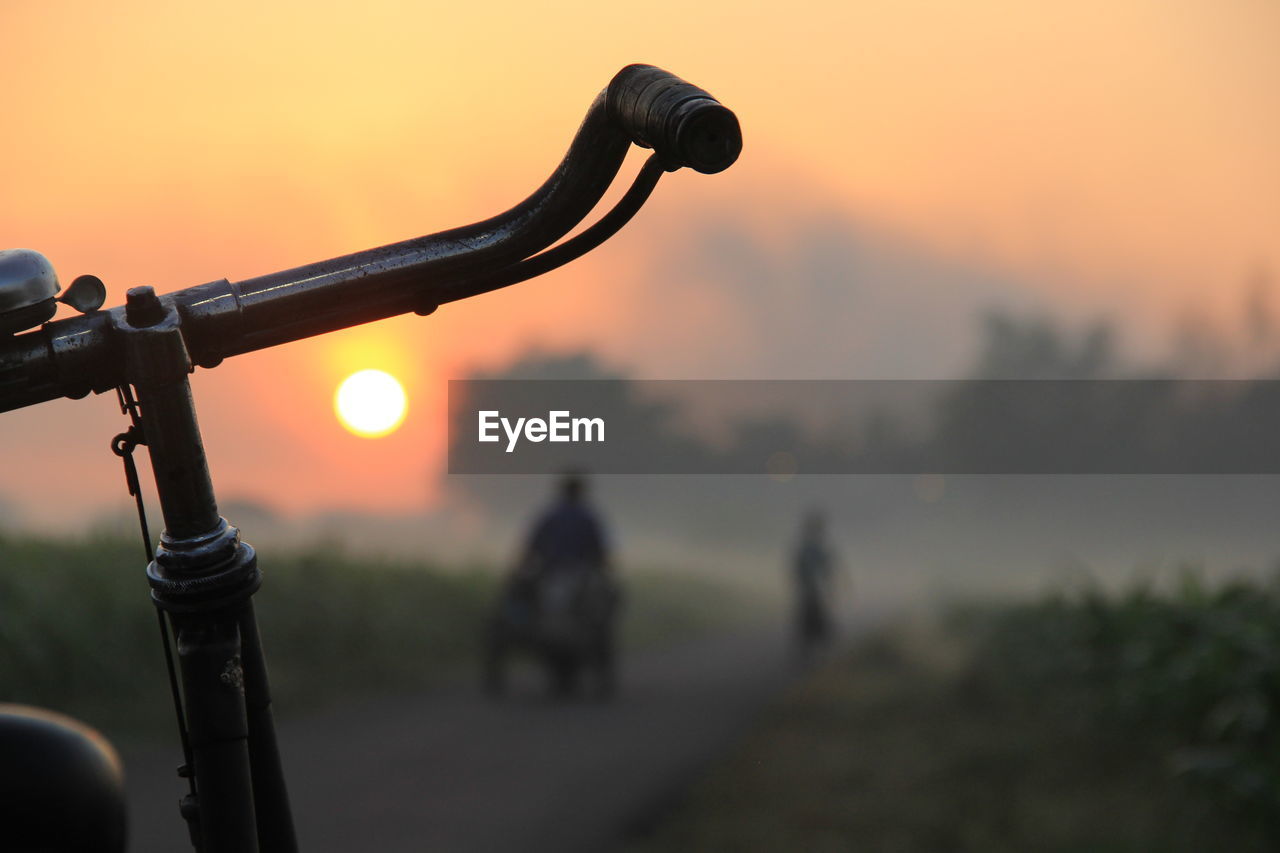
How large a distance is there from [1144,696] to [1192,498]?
279 feet

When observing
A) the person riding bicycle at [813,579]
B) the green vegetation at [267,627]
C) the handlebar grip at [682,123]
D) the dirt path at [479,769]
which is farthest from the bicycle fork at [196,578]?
the person riding bicycle at [813,579]

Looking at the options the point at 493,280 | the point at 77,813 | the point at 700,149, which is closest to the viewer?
the point at 700,149

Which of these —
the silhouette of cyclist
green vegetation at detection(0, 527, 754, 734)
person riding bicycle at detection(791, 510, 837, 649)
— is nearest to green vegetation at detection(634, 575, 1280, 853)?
the silhouette of cyclist

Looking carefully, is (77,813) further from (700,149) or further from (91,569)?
(91,569)

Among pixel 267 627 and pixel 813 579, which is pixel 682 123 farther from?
pixel 813 579

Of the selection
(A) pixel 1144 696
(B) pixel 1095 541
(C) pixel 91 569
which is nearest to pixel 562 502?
(C) pixel 91 569

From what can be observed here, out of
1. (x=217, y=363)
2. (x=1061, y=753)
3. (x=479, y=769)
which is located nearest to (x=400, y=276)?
(x=217, y=363)

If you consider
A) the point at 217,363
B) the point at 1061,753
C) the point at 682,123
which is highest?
the point at 682,123

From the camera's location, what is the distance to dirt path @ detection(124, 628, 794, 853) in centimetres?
696

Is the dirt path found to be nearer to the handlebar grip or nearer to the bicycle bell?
the bicycle bell

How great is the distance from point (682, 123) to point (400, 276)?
353mm

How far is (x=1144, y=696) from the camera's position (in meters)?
8.88

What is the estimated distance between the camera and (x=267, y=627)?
1221cm

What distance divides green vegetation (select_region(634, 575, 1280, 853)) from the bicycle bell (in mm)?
5900
